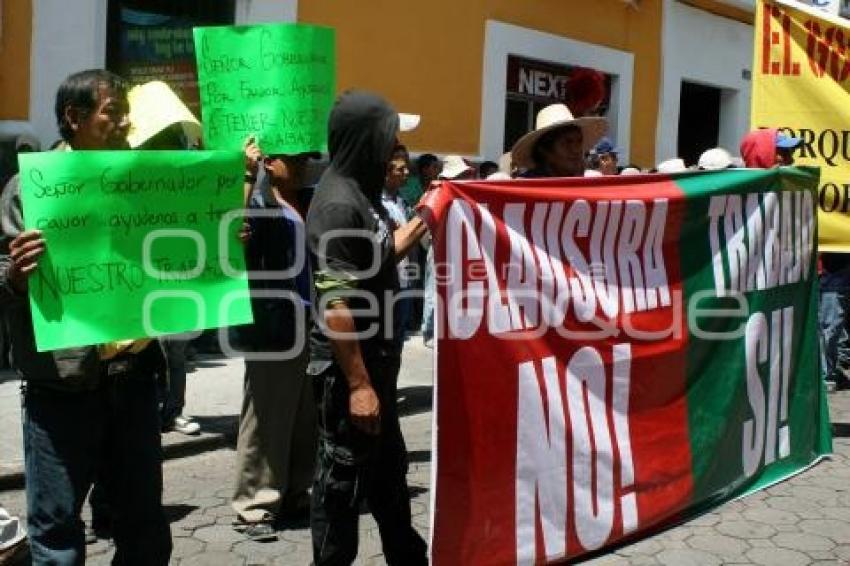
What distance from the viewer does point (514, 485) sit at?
3682 mm

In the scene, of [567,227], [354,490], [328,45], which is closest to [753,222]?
[567,227]

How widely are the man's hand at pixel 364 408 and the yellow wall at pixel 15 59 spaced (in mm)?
4989

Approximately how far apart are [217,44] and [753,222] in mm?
2570

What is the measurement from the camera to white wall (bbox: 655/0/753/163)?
44.2 feet

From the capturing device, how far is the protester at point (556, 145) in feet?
14.5

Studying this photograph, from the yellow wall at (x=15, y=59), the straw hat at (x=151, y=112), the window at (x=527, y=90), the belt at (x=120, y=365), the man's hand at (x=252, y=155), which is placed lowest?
the belt at (x=120, y=365)

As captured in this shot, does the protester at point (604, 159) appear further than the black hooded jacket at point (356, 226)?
Yes

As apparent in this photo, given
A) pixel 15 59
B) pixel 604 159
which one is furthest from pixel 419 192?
pixel 15 59

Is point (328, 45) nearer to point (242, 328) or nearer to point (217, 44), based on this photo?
point (217, 44)

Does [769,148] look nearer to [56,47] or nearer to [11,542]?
[11,542]

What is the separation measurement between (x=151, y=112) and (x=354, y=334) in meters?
1.14

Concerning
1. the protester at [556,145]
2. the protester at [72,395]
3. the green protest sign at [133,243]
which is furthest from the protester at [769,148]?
the protester at [72,395]

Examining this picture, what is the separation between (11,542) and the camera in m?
3.68

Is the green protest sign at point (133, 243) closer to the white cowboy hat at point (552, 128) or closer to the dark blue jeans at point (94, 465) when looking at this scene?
the dark blue jeans at point (94, 465)
